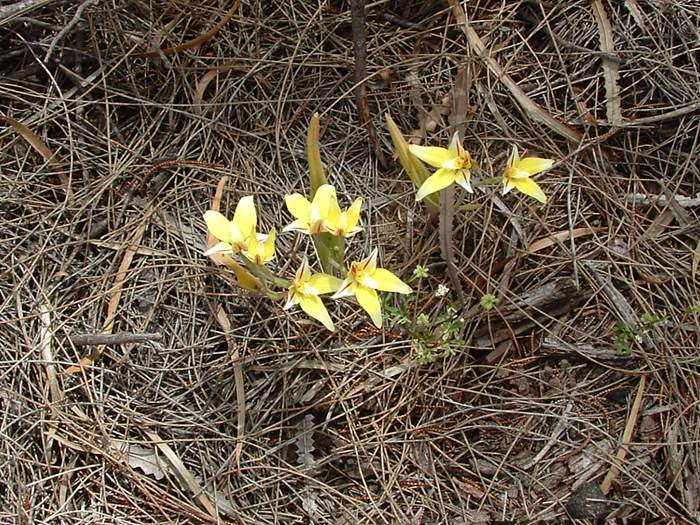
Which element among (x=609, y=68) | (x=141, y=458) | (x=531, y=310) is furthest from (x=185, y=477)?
(x=609, y=68)

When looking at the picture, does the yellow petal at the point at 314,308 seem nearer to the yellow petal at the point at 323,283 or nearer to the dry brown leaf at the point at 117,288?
the yellow petal at the point at 323,283

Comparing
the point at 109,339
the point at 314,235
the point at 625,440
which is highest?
the point at 314,235

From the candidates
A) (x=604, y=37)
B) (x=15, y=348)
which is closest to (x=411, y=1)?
(x=604, y=37)

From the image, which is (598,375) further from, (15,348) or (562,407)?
(15,348)

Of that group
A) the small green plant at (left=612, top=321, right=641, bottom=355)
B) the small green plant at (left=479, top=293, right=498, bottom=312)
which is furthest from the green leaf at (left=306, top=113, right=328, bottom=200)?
the small green plant at (left=612, top=321, right=641, bottom=355)

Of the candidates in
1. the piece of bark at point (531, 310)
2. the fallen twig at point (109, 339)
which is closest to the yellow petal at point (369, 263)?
the piece of bark at point (531, 310)

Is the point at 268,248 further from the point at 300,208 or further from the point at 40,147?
the point at 40,147
